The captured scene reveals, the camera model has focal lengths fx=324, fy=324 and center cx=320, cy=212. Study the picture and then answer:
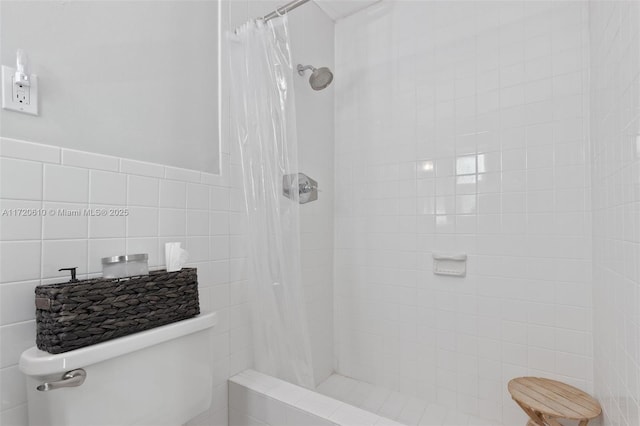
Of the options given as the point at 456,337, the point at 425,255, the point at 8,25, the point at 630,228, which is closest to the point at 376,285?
the point at 425,255

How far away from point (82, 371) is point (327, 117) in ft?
5.67

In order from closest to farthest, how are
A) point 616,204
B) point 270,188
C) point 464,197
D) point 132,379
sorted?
point 132,379 < point 616,204 < point 270,188 < point 464,197

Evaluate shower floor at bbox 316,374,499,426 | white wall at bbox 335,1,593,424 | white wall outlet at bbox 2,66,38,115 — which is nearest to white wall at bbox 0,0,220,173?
white wall outlet at bbox 2,66,38,115

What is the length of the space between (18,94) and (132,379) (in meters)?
0.76

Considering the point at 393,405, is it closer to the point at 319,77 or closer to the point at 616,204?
the point at 616,204

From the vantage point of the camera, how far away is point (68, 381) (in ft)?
→ 2.30

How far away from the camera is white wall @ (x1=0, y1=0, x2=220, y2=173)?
85 cm

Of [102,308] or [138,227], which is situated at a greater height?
[138,227]

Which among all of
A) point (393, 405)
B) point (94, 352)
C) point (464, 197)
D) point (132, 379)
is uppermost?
point (464, 197)

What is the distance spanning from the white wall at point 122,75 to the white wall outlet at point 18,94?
0.02m

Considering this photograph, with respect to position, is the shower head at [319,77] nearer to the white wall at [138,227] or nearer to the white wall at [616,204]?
the white wall at [138,227]

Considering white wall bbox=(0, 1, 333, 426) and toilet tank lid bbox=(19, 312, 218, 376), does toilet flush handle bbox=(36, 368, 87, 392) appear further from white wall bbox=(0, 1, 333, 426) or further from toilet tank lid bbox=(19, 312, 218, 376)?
white wall bbox=(0, 1, 333, 426)

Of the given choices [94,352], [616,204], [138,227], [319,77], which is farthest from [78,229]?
[616,204]

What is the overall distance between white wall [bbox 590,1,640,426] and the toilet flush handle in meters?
1.25
